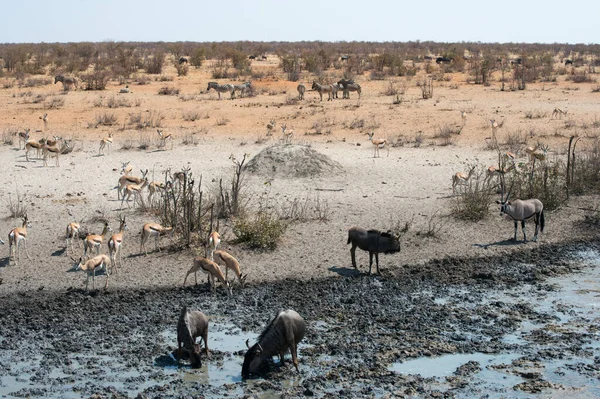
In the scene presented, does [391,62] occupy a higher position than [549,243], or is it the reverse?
[391,62]

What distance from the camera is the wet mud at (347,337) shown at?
32.2 feet

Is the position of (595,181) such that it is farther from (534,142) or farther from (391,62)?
(391,62)

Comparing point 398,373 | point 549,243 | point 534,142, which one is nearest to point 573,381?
point 398,373

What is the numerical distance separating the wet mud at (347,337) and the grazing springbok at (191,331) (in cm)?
20

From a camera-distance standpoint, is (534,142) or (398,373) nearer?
(398,373)

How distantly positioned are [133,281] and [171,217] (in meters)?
2.31

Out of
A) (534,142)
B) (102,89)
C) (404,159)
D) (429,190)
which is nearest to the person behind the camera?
(429,190)

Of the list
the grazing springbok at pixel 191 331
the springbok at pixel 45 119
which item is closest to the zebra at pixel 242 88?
the springbok at pixel 45 119

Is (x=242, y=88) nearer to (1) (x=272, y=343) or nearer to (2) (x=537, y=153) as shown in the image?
(2) (x=537, y=153)

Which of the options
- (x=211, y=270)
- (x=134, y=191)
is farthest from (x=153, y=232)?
(x=134, y=191)

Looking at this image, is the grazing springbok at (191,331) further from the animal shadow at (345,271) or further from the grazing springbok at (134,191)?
the grazing springbok at (134,191)

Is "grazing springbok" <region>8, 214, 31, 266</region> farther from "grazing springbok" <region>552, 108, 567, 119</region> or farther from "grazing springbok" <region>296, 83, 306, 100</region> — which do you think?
"grazing springbok" <region>296, 83, 306, 100</region>

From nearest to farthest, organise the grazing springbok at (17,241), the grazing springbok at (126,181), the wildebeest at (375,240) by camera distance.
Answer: the wildebeest at (375,240) < the grazing springbok at (17,241) < the grazing springbok at (126,181)

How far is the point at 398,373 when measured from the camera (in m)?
10.1
